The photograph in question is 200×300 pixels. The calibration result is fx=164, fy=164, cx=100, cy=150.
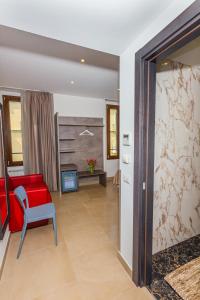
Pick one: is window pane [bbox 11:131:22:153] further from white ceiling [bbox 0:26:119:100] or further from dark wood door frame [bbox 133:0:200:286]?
dark wood door frame [bbox 133:0:200:286]

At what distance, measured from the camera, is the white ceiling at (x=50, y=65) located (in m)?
1.94

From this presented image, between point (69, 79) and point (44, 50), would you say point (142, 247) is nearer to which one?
point (44, 50)

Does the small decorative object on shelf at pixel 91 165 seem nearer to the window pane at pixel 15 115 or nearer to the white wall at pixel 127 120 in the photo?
the window pane at pixel 15 115

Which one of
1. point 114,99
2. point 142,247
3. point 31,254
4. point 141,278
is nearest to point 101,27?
point 142,247

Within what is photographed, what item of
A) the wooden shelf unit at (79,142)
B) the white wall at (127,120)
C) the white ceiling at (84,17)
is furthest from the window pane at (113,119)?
the white ceiling at (84,17)

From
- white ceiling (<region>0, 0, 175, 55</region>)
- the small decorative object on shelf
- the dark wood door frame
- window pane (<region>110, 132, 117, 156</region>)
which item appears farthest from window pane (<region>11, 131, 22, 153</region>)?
the dark wood door frame

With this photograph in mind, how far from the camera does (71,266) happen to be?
185 cm

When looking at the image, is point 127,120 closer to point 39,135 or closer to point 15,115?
point 39,135

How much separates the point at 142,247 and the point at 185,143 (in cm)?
129

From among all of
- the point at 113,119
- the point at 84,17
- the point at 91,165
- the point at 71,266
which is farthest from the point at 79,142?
the point at 84,17

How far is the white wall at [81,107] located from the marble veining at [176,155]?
314 cm

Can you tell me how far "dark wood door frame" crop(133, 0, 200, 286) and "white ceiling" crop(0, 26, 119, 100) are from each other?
1.03m

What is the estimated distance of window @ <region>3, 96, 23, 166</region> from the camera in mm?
3930

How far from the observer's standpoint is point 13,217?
2.47 m
